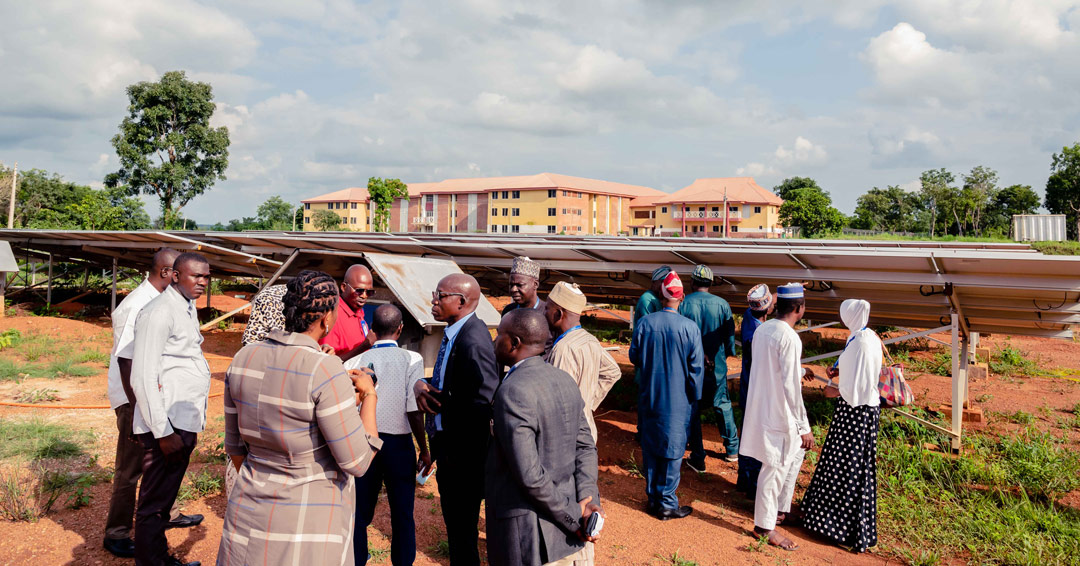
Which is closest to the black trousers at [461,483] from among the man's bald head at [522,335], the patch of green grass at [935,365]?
the man's bald head at [522,335]

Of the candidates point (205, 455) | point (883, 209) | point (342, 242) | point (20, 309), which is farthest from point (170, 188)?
point (883, 209)

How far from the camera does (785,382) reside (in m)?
4.43

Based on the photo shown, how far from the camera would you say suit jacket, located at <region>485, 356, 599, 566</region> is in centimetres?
250

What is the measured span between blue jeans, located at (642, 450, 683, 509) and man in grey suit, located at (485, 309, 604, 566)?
236 cm

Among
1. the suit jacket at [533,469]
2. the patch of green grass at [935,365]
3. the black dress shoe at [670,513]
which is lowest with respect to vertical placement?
the black dress shoe at [670,513]

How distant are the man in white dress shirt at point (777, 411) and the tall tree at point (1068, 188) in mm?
59459

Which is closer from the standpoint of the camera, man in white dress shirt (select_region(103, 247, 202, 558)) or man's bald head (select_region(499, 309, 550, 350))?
man's bald head (select_region(499, 309, 550, 350))

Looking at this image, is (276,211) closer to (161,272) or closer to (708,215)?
(708,215)

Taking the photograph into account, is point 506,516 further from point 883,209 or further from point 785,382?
point 883,209

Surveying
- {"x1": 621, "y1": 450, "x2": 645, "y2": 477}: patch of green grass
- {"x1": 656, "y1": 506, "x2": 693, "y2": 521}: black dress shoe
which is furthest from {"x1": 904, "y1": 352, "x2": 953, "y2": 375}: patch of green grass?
{"x1": 656, "y1": 506, "x2": 693, "y2": 521}: black dress shoe

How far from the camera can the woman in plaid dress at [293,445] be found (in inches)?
90.2

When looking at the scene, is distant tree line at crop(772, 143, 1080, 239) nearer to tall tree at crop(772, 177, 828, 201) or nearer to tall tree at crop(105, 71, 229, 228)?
tall tree at crop(772, 177, 828, 201)

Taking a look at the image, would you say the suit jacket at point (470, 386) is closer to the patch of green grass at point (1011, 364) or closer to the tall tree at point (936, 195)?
the patch of green grass at point (1011, 364)

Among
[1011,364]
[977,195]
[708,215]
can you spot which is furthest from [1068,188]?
[1011,364]
